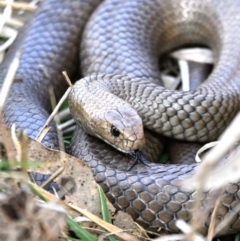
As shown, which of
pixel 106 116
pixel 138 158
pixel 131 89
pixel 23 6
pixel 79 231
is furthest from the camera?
pixel 23 6

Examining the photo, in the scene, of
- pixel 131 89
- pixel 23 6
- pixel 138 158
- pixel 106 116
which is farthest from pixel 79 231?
pixel 23 6

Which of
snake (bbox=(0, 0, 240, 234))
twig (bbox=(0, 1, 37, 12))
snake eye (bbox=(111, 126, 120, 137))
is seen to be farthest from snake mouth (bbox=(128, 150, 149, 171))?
twig (bbox=(0, 1, 37, 12))

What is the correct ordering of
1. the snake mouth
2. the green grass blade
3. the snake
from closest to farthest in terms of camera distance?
the green grass blade
the snake
the snake mouth

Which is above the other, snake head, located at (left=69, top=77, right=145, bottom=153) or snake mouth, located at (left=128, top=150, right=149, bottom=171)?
snake head, located at (left=69, top=77, right=145, bottom=153)

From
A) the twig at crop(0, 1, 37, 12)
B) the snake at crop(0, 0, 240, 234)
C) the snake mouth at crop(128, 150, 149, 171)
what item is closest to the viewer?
the snake at crop(0, 0, 240, 234)

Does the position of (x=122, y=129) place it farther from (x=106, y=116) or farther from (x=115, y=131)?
(x=106, y=116)

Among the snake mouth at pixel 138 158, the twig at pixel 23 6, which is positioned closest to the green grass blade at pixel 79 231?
the snake mouth at pixel 138 158

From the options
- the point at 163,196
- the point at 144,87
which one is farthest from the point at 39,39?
the point at 163,196

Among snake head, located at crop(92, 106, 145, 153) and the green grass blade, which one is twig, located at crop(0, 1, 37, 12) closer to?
snake head, located at crop(92, 106, 145, 153)

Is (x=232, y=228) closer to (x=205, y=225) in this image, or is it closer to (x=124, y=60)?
(x=205, y=225)
